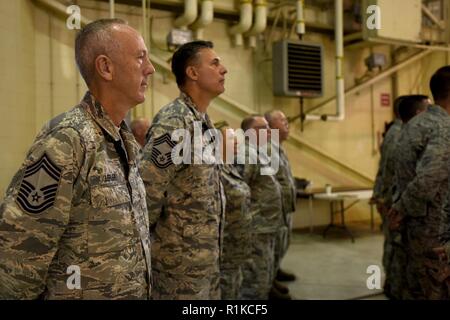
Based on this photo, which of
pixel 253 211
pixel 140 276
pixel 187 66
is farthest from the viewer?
pixel 253 211

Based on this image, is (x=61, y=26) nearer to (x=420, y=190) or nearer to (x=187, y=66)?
(x=187, y=66)

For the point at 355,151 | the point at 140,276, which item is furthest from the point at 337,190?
the point at 140,276

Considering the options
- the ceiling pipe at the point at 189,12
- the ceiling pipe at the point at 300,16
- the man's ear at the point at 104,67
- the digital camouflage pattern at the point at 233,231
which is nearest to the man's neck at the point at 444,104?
the digital camouflage pattern at the point at 233,231

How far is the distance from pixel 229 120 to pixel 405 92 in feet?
9.96

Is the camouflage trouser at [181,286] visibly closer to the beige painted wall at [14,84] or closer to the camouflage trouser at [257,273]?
the camouflage trouser at [257,273]

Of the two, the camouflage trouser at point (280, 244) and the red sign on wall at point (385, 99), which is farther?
the red sign on wall at point (385, 99)

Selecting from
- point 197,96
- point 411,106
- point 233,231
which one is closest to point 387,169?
point 411,106

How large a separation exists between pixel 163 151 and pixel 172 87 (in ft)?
10.6

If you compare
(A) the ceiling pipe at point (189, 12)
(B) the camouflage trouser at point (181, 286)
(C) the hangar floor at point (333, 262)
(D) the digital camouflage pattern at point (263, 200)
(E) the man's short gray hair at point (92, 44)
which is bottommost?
(C) the hangar floor at point (333, 262)

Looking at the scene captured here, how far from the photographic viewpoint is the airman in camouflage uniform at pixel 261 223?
281 cm

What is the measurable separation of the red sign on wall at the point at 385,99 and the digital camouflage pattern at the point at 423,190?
12.3 ft

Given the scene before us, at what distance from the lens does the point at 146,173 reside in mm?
1644

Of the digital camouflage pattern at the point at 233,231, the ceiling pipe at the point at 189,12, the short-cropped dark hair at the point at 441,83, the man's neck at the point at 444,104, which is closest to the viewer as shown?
the short-cropped dark hair at the point at 441,83
